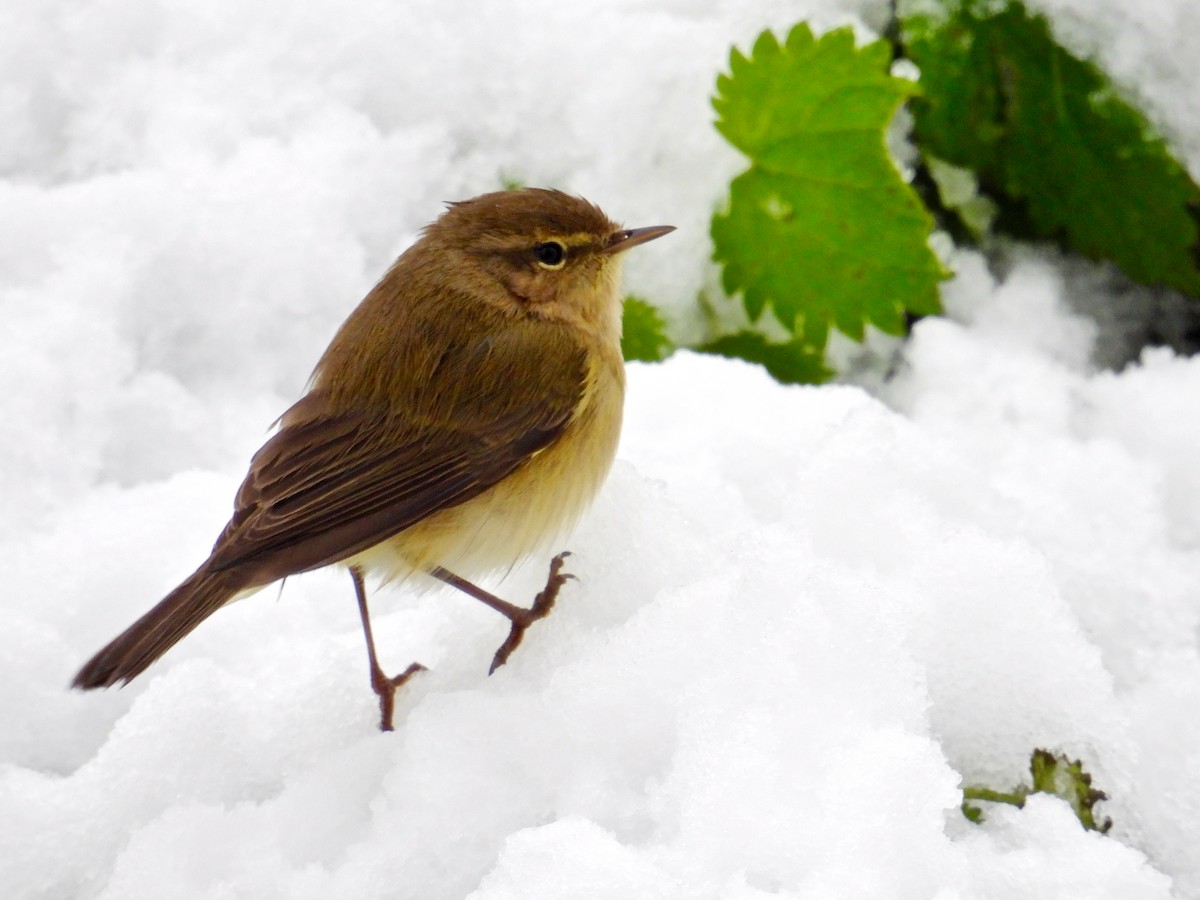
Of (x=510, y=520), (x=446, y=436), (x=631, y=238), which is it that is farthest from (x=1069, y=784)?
(x=631, y=238)

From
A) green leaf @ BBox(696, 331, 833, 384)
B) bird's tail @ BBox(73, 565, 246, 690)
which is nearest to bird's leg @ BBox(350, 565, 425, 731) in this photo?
bird's tail @ BBox(73, 565, 246, 690)

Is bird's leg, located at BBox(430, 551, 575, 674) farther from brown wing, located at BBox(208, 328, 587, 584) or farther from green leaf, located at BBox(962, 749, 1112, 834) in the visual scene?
green leaf, located at BBox(962, 749, 1112, 834)

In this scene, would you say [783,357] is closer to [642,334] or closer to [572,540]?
[642,334]

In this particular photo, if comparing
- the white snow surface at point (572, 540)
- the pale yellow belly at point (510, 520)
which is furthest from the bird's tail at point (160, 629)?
the pale yellow belly at point (510, 520)

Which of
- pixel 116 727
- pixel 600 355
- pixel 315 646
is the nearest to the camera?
pixel 116 727

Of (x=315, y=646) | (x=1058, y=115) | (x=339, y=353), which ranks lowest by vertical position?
(x=315, y=646)

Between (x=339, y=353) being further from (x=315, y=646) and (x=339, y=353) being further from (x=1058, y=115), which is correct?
(x=1058, y=115)

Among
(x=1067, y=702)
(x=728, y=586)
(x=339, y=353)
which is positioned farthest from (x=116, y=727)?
(x=1067, y=702)

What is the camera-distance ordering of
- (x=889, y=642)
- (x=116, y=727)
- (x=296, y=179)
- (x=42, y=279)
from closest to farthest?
1. (x=889, y=642)
2. (x=116, y=727)
3. (x=42, y=279)
4. (x=296, y=179)
